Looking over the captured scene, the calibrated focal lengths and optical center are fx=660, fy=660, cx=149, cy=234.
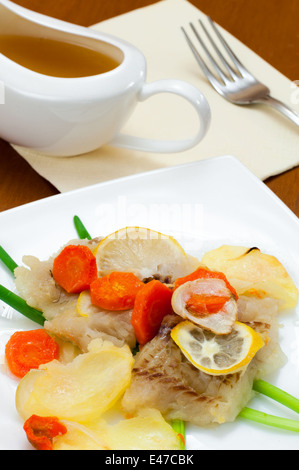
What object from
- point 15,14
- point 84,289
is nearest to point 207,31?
point 15,14

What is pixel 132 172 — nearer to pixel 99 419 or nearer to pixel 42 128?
pixel 42 128

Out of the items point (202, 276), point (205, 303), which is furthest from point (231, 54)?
point (205, 303)

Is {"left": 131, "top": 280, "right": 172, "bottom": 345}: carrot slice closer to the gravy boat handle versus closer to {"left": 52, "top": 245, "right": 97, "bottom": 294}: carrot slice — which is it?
{"left": 52, "top": 245, "right": 97, "bottom": 294}: carrot slice

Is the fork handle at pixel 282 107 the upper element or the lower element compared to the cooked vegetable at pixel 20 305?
upper

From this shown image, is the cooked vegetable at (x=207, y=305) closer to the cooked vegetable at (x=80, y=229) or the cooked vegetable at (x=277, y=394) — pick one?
the cooked vegetable at (x=277, y=394)

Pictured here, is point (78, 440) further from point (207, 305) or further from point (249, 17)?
Result: point (249, 17)

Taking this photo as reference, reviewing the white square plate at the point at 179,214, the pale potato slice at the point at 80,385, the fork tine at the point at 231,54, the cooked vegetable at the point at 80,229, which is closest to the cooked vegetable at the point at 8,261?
the white square plate at the point at 179,214

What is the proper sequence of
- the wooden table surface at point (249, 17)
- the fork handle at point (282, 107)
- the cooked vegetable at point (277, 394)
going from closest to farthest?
the cooked vegetable at point (277, 394), the fork handle at point (282, 107), the wooden table surface at point (249, 17)
